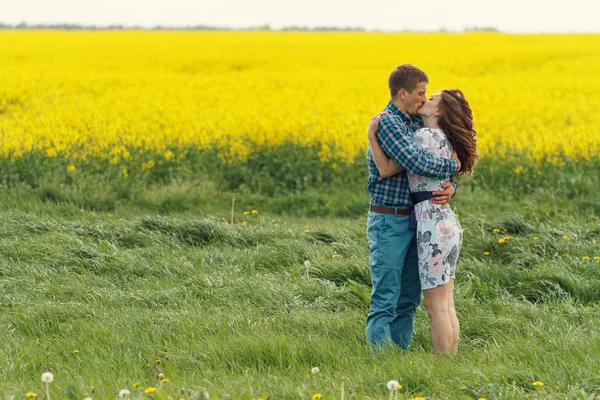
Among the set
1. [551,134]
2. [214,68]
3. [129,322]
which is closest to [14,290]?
[129,322]

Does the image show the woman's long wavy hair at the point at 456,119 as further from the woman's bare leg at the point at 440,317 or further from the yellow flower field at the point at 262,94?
the yellow flower field at the point at 262,94

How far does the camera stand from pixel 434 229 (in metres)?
4.04

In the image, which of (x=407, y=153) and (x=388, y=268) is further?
(x=388, y=268)

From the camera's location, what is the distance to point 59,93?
Result: 604 inches

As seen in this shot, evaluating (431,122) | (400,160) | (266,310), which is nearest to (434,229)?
(400,160)

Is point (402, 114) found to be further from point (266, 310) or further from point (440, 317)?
point (266, 310)

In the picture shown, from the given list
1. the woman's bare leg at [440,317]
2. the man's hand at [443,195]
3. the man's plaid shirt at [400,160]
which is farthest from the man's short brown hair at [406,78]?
the woman's bare leg at [440,317]

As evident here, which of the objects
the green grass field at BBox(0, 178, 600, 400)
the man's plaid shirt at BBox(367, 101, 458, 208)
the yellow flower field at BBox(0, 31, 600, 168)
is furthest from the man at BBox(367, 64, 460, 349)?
the yellow flower field at BBox(0, 31, 600, 168)

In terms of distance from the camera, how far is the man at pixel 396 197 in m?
4.00

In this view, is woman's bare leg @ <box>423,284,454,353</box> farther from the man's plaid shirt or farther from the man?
the man's plaid shirt

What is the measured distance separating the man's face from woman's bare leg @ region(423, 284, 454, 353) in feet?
2.90

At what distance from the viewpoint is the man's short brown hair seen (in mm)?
4035

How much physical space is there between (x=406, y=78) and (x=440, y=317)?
1183 millimetres

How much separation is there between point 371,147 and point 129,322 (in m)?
1.69
